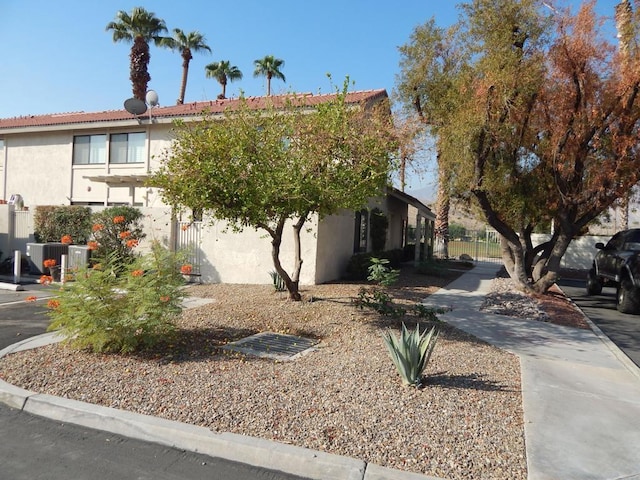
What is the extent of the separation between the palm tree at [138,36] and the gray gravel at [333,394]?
82.9 feet

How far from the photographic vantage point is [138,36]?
28156 millimetres

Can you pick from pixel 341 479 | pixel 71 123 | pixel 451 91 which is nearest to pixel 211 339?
pixel 341 479

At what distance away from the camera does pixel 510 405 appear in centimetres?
464

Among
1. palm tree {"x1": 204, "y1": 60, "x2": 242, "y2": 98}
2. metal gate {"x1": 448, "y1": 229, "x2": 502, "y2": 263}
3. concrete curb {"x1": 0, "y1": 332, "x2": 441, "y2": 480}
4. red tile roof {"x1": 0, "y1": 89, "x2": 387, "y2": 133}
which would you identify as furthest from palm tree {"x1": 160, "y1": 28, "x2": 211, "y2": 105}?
concrete curb {"x1": 0, "y1": 332, "x2": 441, "y2": 480}

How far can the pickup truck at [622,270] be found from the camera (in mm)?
10516

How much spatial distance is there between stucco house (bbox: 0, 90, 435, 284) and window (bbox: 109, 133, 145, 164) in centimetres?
4

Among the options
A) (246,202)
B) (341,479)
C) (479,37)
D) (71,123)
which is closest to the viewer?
(341,479)

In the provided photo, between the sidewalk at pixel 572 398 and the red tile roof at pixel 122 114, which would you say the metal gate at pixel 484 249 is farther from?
the sidewalk at pixel 572 398

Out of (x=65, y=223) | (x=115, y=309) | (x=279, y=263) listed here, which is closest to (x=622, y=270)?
(x=279, y=263)

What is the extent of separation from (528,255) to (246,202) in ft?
36.6

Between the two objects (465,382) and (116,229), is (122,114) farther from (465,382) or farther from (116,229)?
(465,382)

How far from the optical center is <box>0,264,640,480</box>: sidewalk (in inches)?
138

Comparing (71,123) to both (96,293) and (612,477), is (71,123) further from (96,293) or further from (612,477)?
(612,477)

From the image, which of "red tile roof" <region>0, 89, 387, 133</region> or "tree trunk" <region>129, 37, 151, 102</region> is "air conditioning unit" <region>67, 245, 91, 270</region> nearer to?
"red tile roof" <region>0, 89, 387, 133</region>
